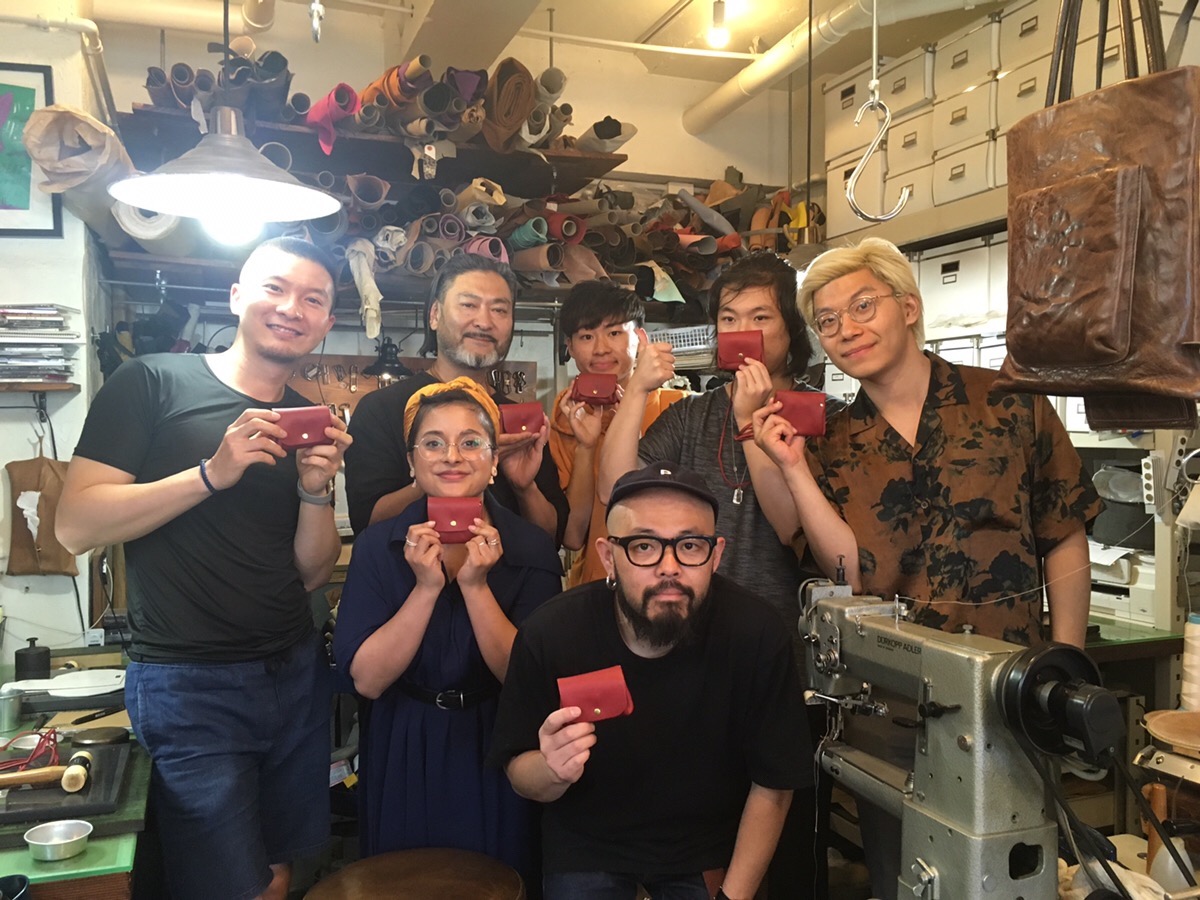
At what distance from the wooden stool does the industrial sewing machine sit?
0.83 meters

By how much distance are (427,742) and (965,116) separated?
378 cm

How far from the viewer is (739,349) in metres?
2.20

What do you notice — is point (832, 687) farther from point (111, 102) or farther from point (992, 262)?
point (111, 102)

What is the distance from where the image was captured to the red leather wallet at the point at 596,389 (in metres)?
2.57

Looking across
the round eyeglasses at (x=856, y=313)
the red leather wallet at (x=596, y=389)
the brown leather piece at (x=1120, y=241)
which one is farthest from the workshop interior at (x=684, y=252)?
the red leather wallet at (x=596, y=389)

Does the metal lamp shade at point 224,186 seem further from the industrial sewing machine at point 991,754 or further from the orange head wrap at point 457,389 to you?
the industrial sewing machine at point 991,754

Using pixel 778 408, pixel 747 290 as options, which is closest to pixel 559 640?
pixel 778 408

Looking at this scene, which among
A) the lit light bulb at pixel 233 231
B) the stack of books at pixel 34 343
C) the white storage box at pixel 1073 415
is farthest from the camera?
the white storage box at pixel 1073 415

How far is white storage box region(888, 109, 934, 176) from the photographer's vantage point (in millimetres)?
4453

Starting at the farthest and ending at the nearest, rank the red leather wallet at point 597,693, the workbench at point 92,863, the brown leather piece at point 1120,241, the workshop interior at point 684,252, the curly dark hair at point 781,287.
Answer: the curly dark hair at point 781,287, the workbench at point 92,863, the red leather wallet at point 597,693, the workshop interior at point 684,252, the brown leather piece at point 1120,241

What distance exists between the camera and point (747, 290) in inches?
91.2

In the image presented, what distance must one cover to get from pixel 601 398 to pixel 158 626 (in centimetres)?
127

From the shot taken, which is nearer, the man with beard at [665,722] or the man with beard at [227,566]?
the man with beard at [665,722]

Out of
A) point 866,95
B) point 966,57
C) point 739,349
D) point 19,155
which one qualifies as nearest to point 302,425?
point 739,349
